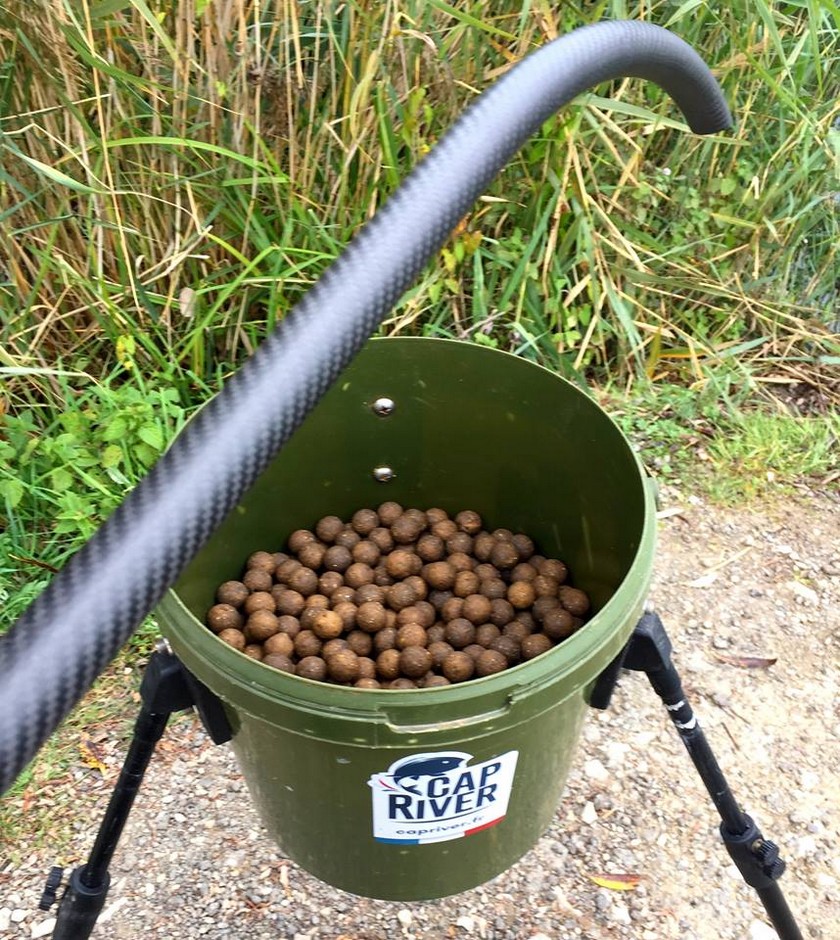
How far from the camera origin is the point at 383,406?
1.31m

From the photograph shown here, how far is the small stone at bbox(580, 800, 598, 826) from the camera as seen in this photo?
→ 1453 millimetres

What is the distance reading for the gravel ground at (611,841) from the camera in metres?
1.32

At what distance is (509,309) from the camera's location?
2035mm

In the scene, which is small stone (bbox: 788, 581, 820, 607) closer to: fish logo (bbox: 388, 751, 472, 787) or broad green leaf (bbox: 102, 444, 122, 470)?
fish logo (bbox: 388, 751, 472, 787)

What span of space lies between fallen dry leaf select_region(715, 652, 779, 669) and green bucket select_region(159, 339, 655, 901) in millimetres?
587

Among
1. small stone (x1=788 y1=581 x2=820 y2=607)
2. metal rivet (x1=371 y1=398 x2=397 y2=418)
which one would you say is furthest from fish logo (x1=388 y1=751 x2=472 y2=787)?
small stone (x1=788 y1=581 x2=820 y2=607)

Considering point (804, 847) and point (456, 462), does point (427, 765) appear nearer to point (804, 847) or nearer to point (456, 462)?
point (456, 462)

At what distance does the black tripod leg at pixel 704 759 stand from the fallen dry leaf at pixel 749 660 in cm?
58

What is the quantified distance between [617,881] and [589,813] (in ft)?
0.40

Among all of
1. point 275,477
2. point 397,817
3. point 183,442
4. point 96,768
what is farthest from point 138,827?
point 183,442

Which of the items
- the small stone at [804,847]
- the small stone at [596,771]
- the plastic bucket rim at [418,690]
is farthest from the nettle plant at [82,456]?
the small stone at [804,847]

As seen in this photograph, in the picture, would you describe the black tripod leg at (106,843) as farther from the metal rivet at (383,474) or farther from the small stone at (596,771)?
the small stone at (596,771)

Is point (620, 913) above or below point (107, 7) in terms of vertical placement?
below

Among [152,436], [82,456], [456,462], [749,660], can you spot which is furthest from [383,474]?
[749,660]
